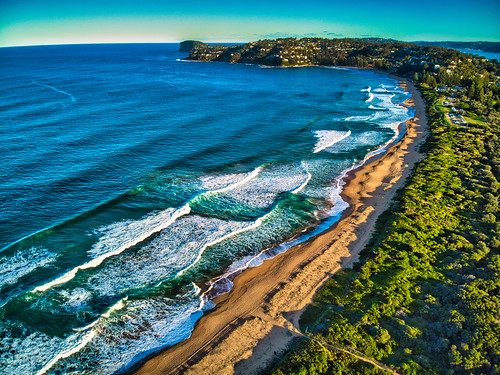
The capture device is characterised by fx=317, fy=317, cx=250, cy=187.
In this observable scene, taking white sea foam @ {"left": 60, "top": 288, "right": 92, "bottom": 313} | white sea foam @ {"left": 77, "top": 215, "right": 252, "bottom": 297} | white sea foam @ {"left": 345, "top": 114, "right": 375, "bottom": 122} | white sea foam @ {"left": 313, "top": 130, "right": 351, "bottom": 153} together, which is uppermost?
white sea foam @ {"left": 345, "top": 114, "right": 375, "bottom": 122}

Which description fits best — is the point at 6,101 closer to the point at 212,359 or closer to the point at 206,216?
the point at 206,216

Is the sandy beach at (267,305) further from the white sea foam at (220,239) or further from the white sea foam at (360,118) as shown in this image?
the white sea foam at (360,118)

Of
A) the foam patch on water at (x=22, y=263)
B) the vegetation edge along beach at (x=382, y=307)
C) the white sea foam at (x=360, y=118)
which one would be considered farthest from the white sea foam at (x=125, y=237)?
the white sea foam at (x=360, y=118)

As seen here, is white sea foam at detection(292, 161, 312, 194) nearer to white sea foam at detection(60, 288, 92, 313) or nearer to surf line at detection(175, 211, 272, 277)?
surf line at detection(175, 211, 272, 277)

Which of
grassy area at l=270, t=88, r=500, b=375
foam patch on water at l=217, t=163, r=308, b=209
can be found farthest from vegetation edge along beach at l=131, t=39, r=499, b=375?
foam patch on water at l=217, t=163, r=308, b=209

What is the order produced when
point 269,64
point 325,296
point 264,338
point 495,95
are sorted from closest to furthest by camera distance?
point 264,338 → point 325,296 → point 495,95 → point 269,64

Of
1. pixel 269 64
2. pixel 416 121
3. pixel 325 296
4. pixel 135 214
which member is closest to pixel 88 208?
pixel 135 214

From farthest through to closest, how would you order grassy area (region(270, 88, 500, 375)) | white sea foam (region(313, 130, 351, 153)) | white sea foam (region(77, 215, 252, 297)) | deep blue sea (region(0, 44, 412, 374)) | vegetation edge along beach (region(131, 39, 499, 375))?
white sea foam (region(313, 130, 351, 153))
white sea foam (region(77, 215, 252, 297))
deep blue sea (region(0, 44, 412, 374))
vegetation edge along beach (region(131, 39, 499, 375))
grassy area (region(270, 88, 500, 375))
